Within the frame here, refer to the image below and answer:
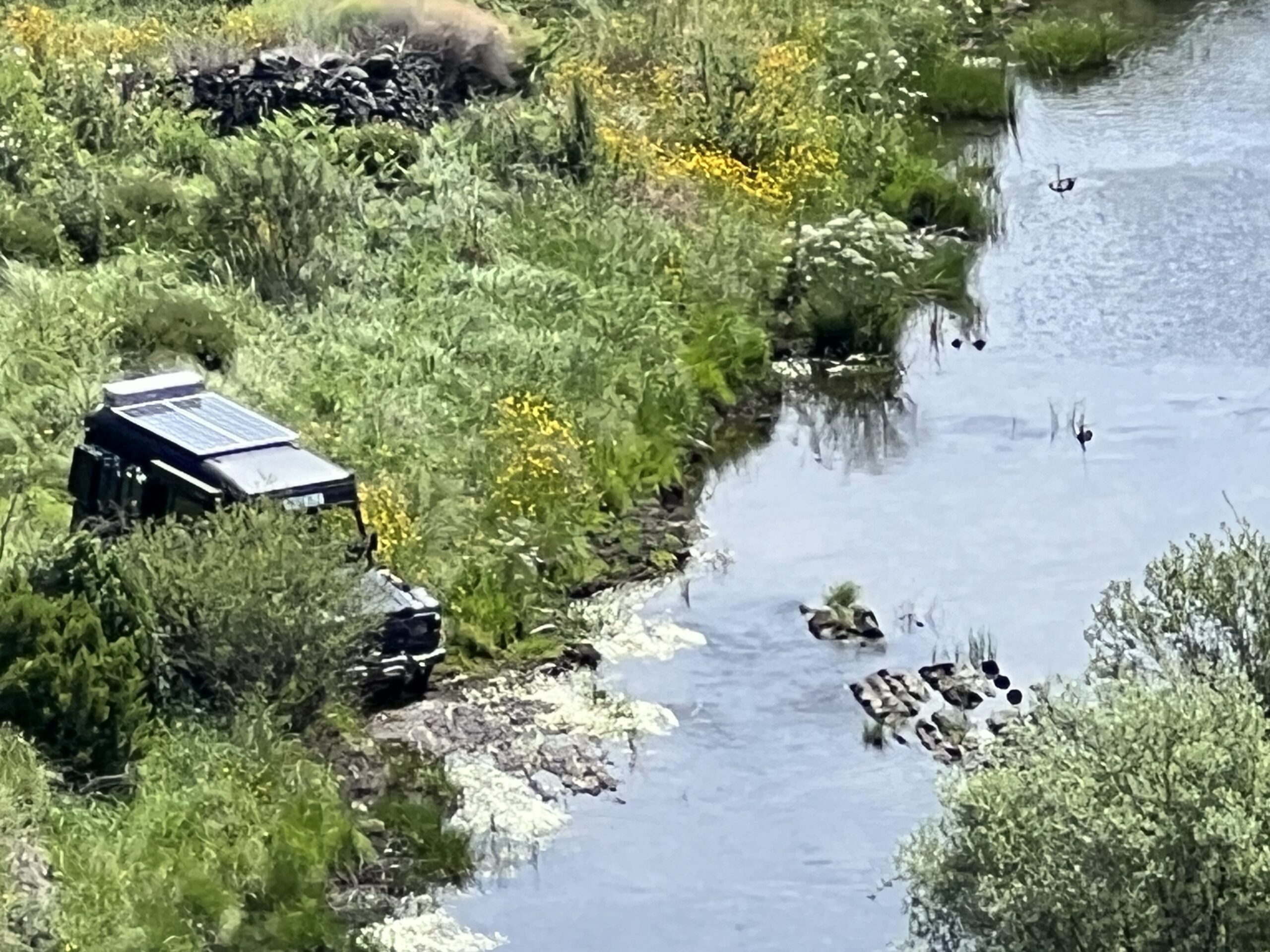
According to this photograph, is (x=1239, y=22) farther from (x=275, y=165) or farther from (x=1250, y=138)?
(x=275, y=165)

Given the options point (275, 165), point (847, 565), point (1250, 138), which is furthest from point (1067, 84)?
point (847, 565)

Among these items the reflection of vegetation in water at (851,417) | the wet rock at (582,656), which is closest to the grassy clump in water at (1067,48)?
the reflection of vegetation in water at (851,417)

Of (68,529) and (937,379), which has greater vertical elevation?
(68,529)

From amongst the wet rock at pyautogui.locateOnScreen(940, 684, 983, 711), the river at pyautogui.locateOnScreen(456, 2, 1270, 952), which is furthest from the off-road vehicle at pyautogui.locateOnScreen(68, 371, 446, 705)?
the wet rock at pyautogui.locateOnScreen(940, 684, 983, 711)

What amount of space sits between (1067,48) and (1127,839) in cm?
2844

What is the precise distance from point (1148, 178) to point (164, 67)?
499 inches

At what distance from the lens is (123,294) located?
937 inches

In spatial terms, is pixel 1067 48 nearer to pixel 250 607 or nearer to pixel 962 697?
pixel 962 697

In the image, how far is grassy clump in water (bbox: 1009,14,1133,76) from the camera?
129 ft

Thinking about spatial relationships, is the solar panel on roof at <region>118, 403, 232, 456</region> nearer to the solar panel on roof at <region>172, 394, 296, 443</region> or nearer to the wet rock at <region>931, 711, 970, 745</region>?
the solar panel on roof at <region>172, 394, 296, 443</region>

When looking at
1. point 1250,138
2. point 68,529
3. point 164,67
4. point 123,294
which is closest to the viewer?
point 68,529

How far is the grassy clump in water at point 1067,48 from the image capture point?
3938cm

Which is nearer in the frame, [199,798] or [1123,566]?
[199,798]

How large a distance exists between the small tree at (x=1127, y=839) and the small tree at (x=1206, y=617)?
2.64m
